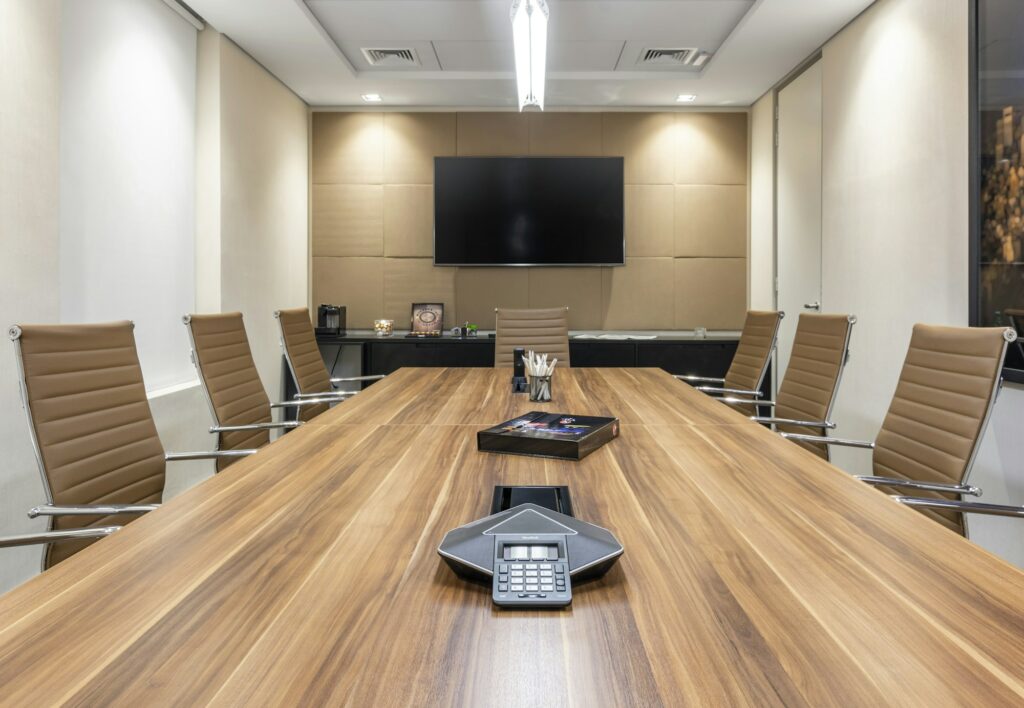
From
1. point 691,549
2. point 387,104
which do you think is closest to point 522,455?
point 691,549

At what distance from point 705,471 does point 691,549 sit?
1.71ft

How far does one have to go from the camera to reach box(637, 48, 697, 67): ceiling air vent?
4984mm

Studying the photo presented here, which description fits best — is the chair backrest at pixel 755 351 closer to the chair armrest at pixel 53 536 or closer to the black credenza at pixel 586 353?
the black credenza at pixel 586 353

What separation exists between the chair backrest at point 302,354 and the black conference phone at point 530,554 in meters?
2.70

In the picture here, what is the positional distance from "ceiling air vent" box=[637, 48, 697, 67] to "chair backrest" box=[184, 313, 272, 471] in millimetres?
3755

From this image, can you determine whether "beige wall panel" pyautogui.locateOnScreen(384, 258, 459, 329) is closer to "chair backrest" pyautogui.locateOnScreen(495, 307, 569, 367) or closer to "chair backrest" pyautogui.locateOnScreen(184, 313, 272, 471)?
"chair backrest" pyautogui.locateOnScreen(495, 307, 569, 367)

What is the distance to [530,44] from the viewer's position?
3.12 metres

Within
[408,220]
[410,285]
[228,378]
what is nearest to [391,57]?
[408,220]

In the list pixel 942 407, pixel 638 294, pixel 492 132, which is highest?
pixel 492 132

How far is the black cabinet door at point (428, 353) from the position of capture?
18.5 feet

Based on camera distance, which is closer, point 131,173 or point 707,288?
point 131,173

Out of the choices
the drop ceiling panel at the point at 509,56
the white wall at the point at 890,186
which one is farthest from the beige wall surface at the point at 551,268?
the white wall at the point at 890,186

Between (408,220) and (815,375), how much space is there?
4201 mm

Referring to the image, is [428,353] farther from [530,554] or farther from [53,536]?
[530,554]
